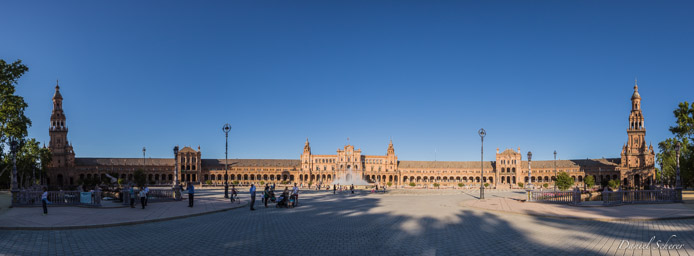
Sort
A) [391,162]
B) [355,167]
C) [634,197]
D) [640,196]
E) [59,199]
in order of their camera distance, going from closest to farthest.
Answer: [59,199] < [634,197] < [640,196] < [355,167] < [391,162]

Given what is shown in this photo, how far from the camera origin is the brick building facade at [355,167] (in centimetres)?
9984

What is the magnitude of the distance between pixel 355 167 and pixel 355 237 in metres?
109

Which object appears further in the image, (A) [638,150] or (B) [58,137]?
(B) [58,137]

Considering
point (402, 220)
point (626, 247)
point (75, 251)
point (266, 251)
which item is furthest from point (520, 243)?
point (75, 251)

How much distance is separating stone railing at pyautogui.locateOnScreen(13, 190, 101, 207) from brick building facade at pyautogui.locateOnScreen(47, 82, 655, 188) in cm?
8094

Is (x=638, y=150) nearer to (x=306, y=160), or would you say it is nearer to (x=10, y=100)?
(x=306, y=160)

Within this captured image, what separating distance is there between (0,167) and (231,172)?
73765 mm

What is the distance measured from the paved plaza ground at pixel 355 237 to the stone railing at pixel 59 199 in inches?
193

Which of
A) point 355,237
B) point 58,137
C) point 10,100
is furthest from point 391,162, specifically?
point 355,237

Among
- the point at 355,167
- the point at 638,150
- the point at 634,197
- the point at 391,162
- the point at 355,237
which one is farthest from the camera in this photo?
the point at 391,162

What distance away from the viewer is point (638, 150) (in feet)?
322

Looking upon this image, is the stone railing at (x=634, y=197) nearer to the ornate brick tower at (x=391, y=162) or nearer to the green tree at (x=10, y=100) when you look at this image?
the green tree at (x=10, y=100)

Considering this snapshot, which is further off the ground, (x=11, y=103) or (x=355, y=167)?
(x=11, y=103)

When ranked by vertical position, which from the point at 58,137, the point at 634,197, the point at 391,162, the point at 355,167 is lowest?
the point at 355,167
